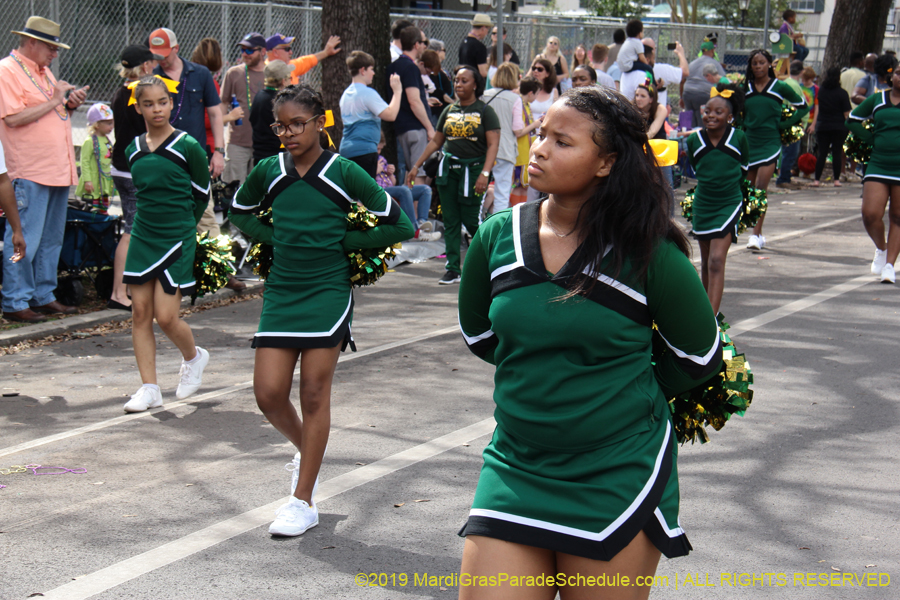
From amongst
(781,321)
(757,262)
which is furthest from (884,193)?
(781,321)

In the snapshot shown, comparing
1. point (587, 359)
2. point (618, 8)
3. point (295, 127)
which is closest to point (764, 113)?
point (295, 127)

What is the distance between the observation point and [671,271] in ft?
8.06

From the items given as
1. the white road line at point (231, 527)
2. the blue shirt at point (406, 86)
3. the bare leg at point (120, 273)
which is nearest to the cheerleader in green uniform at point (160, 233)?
the white road line at point (231, 527)

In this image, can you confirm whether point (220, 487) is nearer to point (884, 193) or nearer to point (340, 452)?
point (340, 452)

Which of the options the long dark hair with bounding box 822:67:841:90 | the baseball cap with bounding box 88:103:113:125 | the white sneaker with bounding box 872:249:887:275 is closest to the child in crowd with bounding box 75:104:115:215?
the baseball cap with bounding box 88:103:113:125

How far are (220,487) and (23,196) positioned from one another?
4626mm

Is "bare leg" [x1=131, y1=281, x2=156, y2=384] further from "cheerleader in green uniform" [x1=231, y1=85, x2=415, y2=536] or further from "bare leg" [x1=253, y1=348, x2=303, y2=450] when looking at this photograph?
"bare leg" [x1=253, y1=348, x2=303, y2=450]

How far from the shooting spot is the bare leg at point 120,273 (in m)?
8.57

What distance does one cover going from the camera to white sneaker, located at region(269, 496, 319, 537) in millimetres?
4297

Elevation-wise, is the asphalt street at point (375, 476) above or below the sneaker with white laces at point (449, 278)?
above

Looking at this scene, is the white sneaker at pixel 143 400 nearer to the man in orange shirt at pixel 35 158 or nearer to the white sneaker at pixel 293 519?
the white sneaker at pixel 293 519

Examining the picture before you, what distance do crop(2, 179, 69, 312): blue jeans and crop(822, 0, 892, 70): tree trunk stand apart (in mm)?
17453

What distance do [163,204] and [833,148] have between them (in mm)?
15768

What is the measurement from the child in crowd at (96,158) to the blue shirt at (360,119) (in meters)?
2.45
